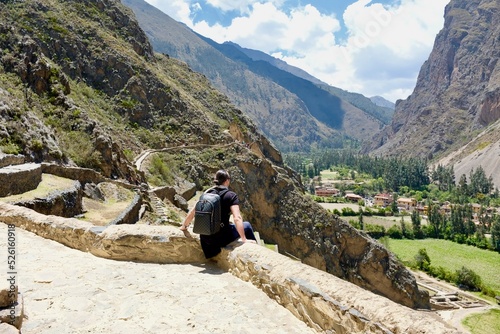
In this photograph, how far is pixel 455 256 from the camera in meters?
72.0

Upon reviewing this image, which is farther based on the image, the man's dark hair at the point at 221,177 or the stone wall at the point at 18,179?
the stone wall at the point at 18,179

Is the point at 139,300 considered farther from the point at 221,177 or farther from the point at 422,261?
the point at 422,261

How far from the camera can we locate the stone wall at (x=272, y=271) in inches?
163

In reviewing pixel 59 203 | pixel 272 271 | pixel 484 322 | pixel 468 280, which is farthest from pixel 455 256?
pixel 272 271

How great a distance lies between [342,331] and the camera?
14.8 ft

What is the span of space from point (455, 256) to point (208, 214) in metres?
76.5

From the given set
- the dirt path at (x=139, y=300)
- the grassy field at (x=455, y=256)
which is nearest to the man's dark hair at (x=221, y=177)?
the dirt path at (x=139, y=300)

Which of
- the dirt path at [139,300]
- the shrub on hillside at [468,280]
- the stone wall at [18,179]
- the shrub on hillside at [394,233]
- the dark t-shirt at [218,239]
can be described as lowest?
the shrub on hillside at [394,233]

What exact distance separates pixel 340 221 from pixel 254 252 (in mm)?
37668

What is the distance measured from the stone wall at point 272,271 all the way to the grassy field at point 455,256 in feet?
202

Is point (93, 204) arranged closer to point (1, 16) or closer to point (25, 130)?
point (25, 130)

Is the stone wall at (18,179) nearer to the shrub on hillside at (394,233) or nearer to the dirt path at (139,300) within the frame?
the dirt path at (139,300)

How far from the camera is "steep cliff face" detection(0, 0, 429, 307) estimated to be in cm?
2836

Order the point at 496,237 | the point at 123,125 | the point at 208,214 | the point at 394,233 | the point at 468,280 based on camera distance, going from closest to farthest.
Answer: the point at 208,214, the point at 123,125, the point at 468,280, the point at 496,237, the point at 394,233
